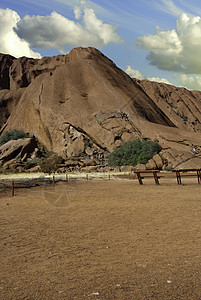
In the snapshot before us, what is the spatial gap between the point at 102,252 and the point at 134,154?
25.2m

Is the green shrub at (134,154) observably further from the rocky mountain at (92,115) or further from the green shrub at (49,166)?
the green shrub at (49,166)

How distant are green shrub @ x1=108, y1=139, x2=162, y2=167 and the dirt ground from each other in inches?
770

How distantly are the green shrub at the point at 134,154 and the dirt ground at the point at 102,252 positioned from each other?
1956 centimetres

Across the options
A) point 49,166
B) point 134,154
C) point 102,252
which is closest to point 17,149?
point 49,166

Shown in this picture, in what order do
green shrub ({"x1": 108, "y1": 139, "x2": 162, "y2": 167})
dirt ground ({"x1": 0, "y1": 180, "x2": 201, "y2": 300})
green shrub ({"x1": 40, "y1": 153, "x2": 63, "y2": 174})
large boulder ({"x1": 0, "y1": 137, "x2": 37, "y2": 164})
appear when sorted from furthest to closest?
large boulder ({"x1": 0, "y1": 137, "x2": 37, "y2": 164}), green shrub ({"x1": 108, "y1": 139, "x2": 162, "y2": 167}), green shrub ({"x1": 40, "y1": 153, "x2": 63, "y2": 174}), dirt ground ({"x1": 0, "y1": 180, "x2": 201, "y2": 300})

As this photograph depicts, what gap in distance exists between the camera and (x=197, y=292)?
3.68 m

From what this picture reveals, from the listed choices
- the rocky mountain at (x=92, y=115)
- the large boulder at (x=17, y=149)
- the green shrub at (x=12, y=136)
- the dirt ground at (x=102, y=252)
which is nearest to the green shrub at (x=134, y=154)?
the rocky mountain at (x=92, y=115)

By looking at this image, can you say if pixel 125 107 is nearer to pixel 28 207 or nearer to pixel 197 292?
pixel 28 207

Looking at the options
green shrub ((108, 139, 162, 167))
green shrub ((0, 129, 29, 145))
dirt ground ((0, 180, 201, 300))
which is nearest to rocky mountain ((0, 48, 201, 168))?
green shrub ((108, 139, 162, 167))

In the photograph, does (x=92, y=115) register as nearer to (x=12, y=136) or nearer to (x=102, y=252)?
(x=12, y=136)

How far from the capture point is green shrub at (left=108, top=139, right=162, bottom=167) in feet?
96.3

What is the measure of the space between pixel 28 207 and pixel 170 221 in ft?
16.0

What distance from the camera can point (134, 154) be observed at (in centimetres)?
3023

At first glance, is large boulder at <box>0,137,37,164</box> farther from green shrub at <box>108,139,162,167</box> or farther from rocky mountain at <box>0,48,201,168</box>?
green shrub at <box>108,139,162,167</box>
